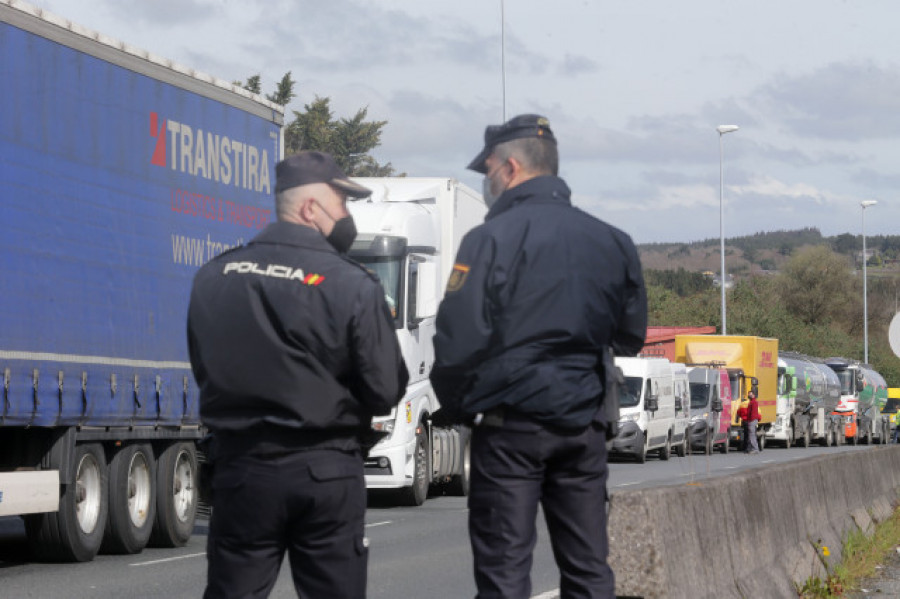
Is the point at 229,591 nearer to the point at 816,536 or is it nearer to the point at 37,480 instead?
the point at 816,536

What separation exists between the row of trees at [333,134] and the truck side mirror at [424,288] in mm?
55401

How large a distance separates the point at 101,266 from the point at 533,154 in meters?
8.06

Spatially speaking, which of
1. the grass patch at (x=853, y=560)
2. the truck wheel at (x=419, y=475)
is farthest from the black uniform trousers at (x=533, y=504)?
the truck wheel at (x=419, y=475)

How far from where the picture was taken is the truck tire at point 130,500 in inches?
531

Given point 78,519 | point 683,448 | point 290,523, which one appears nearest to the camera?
point 290,523

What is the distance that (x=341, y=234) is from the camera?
507 cm

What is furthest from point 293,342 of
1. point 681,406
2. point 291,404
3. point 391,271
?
point 681,406

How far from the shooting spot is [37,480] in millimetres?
12188

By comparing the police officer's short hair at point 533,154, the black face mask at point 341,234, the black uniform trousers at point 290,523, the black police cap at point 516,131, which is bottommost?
the black uniform trousers at point 290,523

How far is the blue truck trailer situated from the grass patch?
559cm

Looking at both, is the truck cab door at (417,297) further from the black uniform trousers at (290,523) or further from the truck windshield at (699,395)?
the truck windshield at (699,395)

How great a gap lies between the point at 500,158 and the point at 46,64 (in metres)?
7.51

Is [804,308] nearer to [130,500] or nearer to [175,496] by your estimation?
[175,496]

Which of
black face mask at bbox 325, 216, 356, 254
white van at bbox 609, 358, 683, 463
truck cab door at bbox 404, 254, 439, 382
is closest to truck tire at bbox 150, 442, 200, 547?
truck cab door at bbox 404, 254, 439, 382
